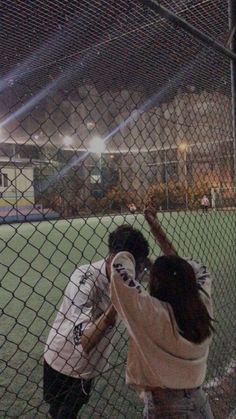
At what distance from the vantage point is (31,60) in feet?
16.8

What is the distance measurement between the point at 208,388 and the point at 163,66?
9.90 ft

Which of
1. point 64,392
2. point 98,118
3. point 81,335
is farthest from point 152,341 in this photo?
point 98,118

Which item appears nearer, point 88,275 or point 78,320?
point 78,320

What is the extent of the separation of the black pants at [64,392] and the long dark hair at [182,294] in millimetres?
944

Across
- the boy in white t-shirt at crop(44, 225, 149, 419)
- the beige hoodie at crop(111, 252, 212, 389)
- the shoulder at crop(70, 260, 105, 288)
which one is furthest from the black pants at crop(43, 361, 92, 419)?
the beige hoodie at crop(111, 252, 212, 389)

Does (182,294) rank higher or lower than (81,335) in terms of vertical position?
higher

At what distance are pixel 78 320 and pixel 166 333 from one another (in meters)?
0.65

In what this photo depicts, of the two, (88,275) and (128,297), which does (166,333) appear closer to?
(128,297)

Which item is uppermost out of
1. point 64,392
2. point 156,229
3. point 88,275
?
point 156,229

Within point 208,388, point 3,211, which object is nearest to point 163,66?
point 208,388

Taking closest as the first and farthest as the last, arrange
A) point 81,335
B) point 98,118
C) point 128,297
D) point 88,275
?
1. point 128,297
2. point 81,335
3. point 88,275
4. point 98,118

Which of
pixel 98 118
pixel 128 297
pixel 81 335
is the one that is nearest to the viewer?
pixel 128 297

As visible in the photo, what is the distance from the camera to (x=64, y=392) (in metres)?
2.58

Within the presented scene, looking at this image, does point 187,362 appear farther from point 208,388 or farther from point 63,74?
point 63,74
